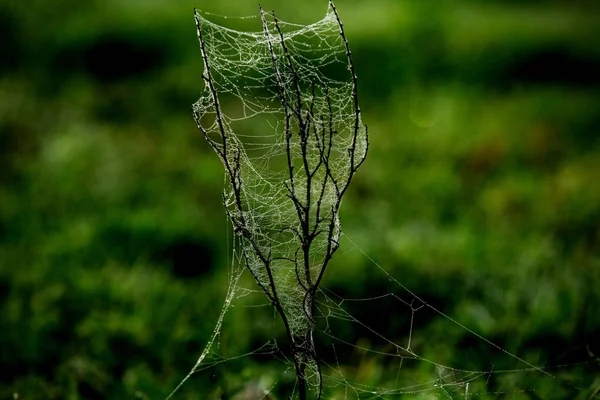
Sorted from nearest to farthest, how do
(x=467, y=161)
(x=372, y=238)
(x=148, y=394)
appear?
1. (x=148, y=394)
2. (x=372, y=238)
3. (x=467, y=161)

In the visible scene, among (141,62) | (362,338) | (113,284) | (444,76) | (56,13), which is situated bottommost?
(362,338)

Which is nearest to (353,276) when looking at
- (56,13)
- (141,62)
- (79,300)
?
(79,300)

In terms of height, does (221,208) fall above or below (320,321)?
above

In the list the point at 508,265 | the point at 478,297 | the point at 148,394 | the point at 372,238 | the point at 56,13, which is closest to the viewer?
the point at 148,394

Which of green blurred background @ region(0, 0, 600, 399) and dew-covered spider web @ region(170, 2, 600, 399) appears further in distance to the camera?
green blurred background @ region(0, 0, 600, 399)

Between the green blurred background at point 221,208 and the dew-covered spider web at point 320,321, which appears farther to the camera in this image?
the green blurred background at point 221,208

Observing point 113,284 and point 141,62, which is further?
point 141,62

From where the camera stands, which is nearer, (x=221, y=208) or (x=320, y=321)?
(x=320, y=321)

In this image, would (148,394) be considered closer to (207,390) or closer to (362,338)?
(207,390)
